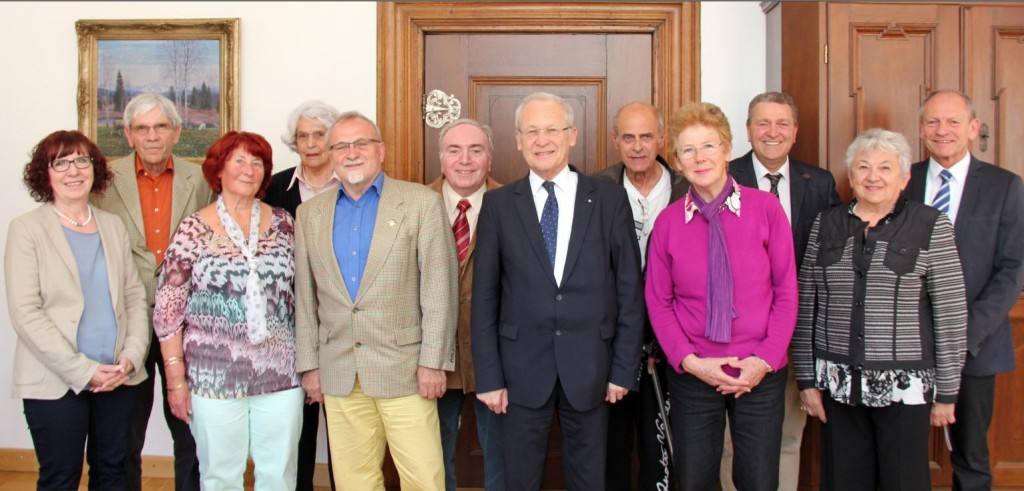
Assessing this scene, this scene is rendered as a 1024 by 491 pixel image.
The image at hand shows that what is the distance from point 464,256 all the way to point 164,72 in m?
1.88

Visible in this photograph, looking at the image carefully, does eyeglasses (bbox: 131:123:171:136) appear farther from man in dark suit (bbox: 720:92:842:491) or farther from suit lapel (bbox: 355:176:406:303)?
man in dark suit (bbox: 720:92:842:491)

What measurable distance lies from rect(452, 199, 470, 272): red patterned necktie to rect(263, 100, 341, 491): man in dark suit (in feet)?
1.85

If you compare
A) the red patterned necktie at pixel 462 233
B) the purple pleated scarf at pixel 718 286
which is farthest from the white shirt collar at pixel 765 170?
the red patterned necktie at pixel 462 233

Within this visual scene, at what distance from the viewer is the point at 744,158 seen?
293 centimetres

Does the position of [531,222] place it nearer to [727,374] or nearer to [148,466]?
[727,374]

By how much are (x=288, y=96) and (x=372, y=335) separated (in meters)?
1.63

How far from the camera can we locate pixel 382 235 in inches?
93.8

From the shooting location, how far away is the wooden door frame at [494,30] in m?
3.42

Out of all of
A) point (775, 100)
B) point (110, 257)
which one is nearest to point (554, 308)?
point (775, 100)

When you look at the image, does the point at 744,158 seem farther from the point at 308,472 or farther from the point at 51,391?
the point at 51,391

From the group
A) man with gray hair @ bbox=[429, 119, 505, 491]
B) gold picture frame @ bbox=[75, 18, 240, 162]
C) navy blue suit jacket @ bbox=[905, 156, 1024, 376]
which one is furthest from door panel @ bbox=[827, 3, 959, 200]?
gold picture frame @ bbox=[75, 18, 240, 162]

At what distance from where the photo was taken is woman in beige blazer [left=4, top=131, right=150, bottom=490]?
7.77 ft

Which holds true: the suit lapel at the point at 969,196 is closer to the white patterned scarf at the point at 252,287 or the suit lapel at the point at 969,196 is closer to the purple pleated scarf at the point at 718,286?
the purple pleated scarf at the point at 718,286

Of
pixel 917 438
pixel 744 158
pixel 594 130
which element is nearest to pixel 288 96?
pixel 594 130
